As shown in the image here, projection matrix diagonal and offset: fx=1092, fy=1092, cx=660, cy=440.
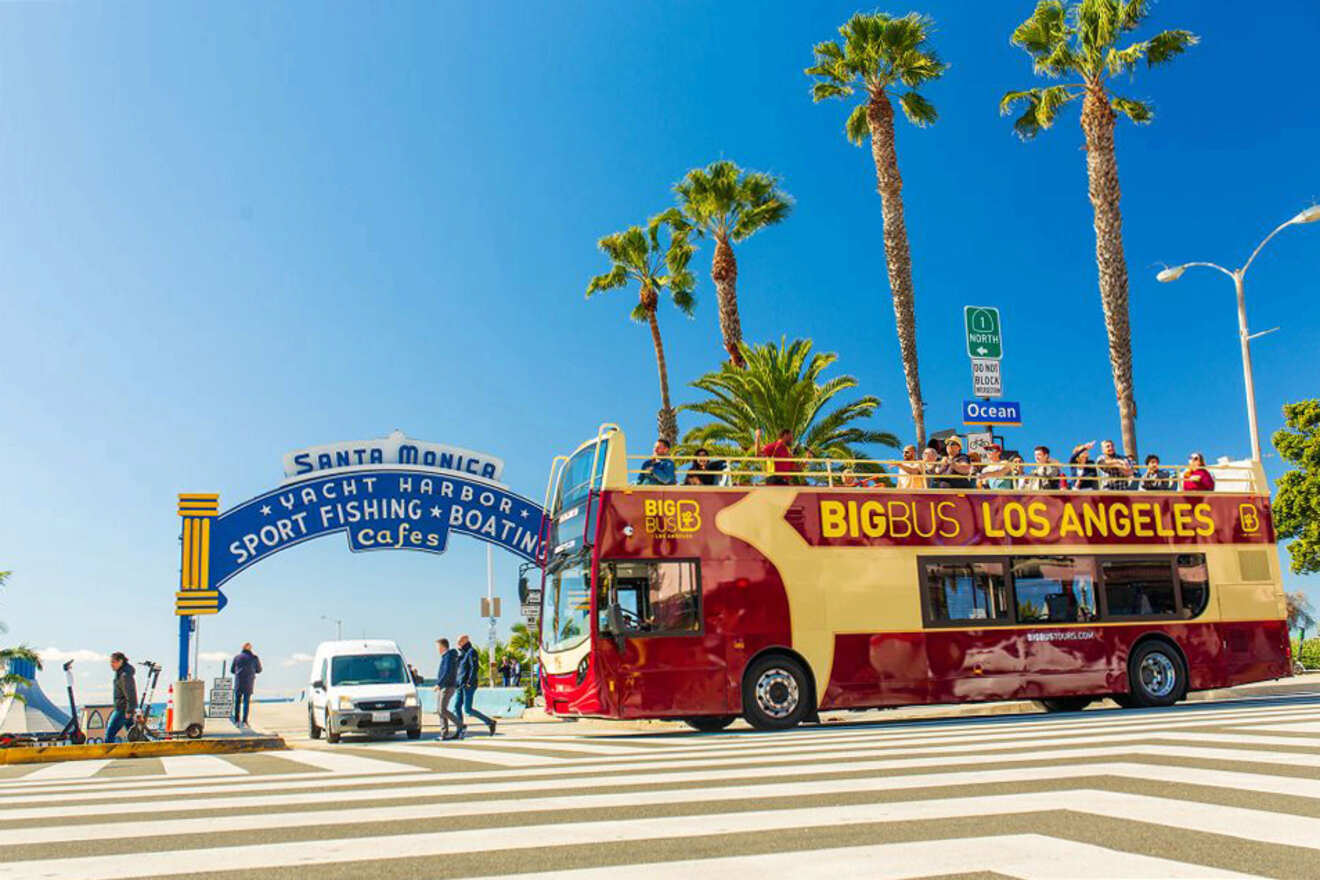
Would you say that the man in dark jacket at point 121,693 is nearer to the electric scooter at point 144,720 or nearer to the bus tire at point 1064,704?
the electric scooter at point 144,720

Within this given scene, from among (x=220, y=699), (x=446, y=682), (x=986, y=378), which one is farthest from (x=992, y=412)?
(x=220, y=699)

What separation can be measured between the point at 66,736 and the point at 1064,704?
16.7 meters

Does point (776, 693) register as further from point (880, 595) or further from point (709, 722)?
point (880, 595)

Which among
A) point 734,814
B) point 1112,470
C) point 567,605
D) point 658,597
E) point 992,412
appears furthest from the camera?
point 992,412

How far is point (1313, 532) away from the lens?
40094 millimetres

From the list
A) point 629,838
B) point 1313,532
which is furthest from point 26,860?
point 1313,532

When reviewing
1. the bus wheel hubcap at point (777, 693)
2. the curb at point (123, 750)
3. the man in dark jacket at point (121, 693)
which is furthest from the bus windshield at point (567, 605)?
the man in dark jacket at point (121, 693)

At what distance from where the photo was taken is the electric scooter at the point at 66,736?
1670cm

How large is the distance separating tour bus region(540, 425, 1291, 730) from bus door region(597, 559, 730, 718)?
0.03 m

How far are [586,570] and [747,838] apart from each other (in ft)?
30.8

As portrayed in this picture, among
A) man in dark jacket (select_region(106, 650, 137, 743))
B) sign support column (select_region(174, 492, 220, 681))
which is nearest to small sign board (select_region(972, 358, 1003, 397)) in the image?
man in dark jacket (select_region(106, 650, 137, 743))

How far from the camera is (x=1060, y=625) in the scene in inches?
650

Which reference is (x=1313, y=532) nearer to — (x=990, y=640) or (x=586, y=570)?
(x=990, y=640)

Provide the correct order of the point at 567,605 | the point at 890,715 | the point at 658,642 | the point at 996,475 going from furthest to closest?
the point at 890,715 < the point at 996,475 < the point at 567,605 < the point at 658,642
